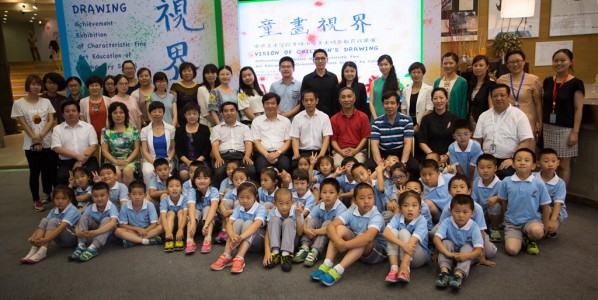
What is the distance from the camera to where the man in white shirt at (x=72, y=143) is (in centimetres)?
419

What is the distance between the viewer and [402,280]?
8.33 feet

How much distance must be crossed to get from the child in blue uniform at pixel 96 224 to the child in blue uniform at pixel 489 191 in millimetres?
2771

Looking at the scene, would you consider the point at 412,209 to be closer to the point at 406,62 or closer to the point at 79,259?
the point at 79,259

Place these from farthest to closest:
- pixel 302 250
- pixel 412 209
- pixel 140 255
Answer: pixel 140 255, pixel 302 250, pixel 412 209

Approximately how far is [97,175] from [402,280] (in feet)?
9.00

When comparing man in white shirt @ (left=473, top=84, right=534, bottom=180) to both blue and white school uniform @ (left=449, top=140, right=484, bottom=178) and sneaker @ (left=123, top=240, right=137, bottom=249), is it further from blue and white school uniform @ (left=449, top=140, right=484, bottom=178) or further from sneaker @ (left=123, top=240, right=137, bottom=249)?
sneaker @ (left=123, top=240, right=137, bottom=249)

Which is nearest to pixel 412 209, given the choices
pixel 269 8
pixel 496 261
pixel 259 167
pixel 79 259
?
pixel 496 261

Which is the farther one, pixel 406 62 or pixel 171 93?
pixel 406 62

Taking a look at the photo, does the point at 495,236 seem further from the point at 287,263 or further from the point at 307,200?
the point at 287,263

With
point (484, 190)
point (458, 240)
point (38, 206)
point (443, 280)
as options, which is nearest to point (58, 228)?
point (38, 206)

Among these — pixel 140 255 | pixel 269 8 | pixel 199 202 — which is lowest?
pixel 140 255

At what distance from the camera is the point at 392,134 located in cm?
395

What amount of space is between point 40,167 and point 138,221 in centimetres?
189

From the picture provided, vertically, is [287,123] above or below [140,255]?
above
